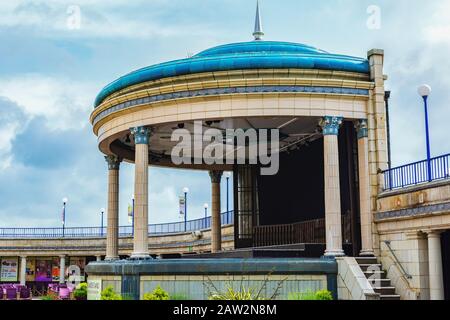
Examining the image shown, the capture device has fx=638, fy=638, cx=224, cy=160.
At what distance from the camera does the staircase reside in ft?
73.9

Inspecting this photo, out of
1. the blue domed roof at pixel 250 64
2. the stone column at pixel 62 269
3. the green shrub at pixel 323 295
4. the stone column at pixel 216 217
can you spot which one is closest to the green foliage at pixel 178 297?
the green shrub at pixel 323 295

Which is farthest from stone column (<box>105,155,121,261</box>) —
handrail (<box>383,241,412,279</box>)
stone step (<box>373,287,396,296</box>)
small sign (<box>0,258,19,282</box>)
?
small sign (<box>0,258,19,282</box>)

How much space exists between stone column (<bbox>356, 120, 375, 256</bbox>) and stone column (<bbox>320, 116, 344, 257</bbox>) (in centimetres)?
119

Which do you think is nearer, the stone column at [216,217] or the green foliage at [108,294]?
the green foliage at [108,294]

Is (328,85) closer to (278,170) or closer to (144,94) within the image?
(144,94)

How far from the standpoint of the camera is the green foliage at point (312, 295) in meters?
20.4

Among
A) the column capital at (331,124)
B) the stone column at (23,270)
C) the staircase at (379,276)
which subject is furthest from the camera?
the stone column at (23,270)

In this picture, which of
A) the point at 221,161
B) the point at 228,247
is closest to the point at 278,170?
the point at 221,161

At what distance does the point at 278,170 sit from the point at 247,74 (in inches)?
473

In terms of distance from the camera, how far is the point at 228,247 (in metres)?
41.1

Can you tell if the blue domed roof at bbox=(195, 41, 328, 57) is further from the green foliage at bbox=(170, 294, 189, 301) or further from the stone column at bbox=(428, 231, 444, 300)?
the green foliage at bbox=(170, 294, 189, 301)

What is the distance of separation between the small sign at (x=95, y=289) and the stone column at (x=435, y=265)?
39.7ft

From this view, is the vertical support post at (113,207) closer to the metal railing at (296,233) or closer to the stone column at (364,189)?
the metal railing at (296,233)

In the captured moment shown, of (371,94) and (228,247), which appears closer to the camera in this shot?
(371,94)
